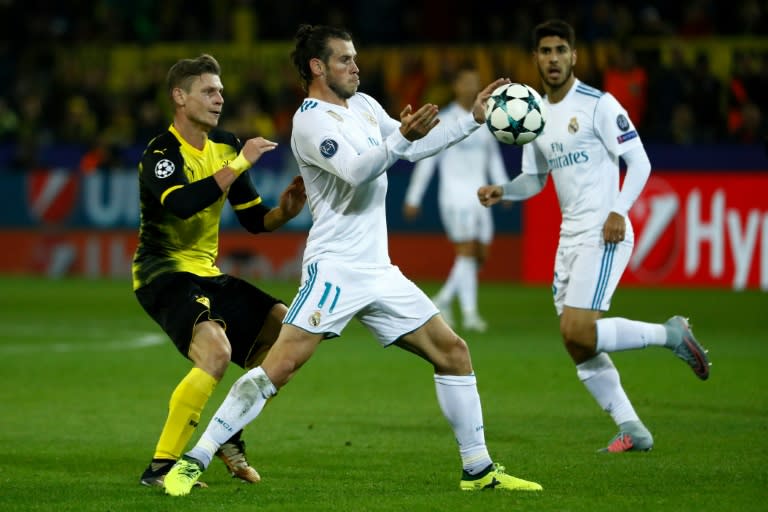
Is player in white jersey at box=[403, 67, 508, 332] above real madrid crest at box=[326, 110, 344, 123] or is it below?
below

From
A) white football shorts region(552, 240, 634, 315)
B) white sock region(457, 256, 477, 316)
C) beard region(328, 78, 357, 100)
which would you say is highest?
beard region(328, 78, 357, 100)

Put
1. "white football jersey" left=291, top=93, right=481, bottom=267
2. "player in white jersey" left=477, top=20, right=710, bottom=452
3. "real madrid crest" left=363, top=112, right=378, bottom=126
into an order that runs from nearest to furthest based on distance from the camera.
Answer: "white football jersey" left=291, top=93, right=481, bottom=267 < "real madrid crest" left=363, top=112, right=378, bottom=126 < "player in white jersey" left=477, top=20, right=710, bottom=452

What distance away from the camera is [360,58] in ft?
75.7

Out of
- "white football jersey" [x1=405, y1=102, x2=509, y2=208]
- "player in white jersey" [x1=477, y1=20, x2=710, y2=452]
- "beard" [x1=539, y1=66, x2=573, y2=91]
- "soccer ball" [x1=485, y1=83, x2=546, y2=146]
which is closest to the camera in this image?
"soccer ball" [x1=485, y1=83, x2=546, y2=146]

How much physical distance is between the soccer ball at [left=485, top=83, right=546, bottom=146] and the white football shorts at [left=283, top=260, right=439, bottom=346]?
106cm

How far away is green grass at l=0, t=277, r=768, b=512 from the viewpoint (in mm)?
6473

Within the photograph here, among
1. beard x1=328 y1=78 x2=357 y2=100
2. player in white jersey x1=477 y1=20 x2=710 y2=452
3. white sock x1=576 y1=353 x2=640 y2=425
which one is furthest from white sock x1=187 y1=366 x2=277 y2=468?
white sock x1=576 y1=353 x2=640 y2=425

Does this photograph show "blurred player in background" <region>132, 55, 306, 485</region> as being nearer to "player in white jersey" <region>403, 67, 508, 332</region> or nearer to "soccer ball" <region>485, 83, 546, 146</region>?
"soccer ball" <region>485, 83, 546, 146</region>

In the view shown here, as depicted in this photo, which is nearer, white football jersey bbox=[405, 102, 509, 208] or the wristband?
the wristband

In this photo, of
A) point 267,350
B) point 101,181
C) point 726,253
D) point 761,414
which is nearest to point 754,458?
point 761,414

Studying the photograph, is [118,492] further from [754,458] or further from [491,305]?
[491,305]

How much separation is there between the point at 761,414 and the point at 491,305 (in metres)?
8.33

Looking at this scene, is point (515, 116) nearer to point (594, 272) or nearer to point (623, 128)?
point (623, 128)

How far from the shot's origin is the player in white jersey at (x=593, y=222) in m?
7.96
